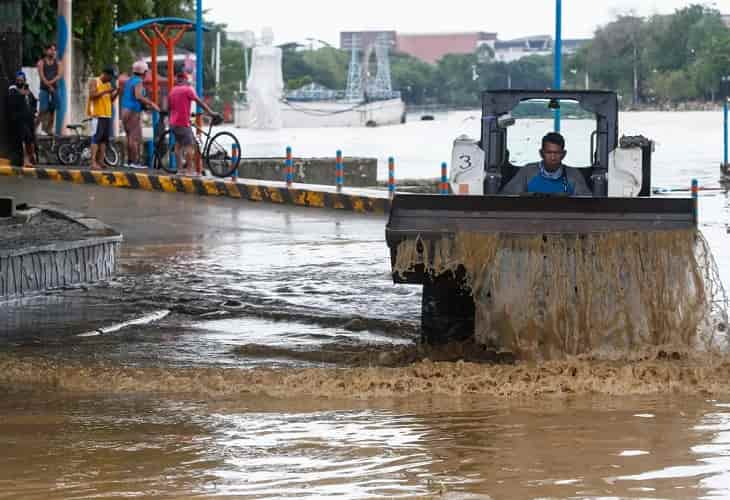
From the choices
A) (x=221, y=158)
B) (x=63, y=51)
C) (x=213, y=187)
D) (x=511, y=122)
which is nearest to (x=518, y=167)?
(x=511, y=122)

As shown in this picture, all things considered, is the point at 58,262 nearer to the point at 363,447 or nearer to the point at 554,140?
the point at 554,140

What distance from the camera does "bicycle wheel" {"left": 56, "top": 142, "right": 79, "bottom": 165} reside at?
25547 millimetres

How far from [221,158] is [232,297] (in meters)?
11.6

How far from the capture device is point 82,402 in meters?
8.02

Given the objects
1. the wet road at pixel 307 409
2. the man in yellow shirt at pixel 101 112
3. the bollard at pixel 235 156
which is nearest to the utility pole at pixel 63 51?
the man in yellow shirt at pixel 101 112

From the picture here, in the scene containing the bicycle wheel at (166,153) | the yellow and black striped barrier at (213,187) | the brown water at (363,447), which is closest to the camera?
the brown water at (363,447)

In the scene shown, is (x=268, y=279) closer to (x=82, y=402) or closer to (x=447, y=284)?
(x=447, y=284)

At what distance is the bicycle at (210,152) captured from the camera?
23.4 meters

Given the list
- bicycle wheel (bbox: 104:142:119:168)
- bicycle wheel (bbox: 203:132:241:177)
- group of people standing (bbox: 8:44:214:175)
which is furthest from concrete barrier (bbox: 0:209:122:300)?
bicycle wheel (bbox: 104:142:119:168)

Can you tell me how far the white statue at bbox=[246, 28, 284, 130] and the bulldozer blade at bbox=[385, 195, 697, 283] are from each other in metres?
61.3

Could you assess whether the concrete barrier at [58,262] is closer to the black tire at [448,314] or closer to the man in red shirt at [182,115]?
the black tire at [448,314]

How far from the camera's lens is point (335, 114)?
125625mm

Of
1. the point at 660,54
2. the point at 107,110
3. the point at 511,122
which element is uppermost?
the point at 660,54

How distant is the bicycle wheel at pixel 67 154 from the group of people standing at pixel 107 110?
561 mm
